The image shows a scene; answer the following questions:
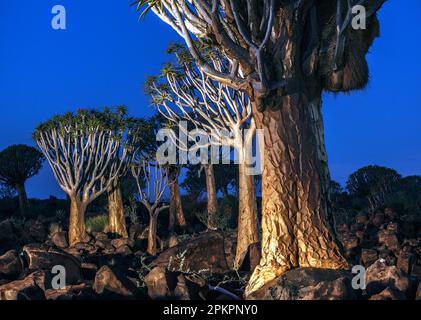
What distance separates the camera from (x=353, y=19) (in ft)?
30.3

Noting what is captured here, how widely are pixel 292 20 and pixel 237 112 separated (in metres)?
7.31

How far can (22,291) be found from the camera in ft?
24.9

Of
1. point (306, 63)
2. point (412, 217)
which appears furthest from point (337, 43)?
point (412, 217)

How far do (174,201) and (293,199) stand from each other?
16.5 meters

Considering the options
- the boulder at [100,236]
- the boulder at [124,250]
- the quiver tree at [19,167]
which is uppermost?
the quiver tree at [19,167]

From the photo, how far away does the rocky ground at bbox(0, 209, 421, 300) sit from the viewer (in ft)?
24.1

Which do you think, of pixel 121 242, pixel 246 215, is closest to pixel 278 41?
pixel 246 215

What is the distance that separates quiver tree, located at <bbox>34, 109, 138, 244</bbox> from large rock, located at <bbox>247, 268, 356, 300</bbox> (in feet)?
51.3

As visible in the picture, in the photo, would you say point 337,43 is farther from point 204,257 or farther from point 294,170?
point 204,257

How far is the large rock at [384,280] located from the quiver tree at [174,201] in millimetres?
16452

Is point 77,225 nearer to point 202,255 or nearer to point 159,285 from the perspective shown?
point 202,255

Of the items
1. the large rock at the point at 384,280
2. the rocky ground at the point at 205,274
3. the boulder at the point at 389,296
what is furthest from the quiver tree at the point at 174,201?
the boulder at the point at 389,296

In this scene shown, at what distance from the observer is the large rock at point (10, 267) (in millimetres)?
9964

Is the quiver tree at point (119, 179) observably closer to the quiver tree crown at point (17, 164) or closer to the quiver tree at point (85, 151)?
the quiver tree at point (85, 151)
